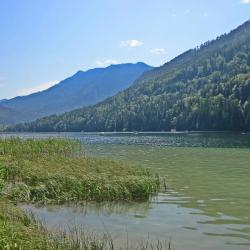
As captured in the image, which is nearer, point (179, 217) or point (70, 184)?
point (179, 217)

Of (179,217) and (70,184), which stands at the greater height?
(70,184)

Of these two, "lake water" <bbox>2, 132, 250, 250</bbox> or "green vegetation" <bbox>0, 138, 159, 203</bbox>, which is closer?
"lake water" <bbox>2, 132, 250, 250</bbox>

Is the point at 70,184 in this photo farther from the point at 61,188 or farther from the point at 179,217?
the point at 179,217

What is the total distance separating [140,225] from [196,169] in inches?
1157

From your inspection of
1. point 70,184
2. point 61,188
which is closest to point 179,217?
point 70,184

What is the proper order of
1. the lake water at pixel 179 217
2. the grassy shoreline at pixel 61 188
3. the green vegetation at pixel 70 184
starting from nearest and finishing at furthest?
the grassy shoreline at pixel 61 188
the lake water at pixel 179 217
the green vegetation at pixel 70 184

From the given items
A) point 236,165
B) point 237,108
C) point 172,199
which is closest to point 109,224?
point 172,199

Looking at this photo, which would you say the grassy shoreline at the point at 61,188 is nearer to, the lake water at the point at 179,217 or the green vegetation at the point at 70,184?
the green vegetation at the point at 70,184

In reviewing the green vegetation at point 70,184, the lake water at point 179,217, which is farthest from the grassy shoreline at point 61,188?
the lake water at point 179,217

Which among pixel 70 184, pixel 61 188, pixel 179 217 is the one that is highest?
pixel 70 184

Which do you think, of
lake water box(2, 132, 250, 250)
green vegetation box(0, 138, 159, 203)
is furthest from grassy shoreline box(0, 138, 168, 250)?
lake water box(2, 132, 250, 250)

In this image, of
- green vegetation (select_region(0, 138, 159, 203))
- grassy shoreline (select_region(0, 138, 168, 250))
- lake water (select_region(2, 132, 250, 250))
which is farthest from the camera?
green vegetation (select_region(0, 138, 159, 203))

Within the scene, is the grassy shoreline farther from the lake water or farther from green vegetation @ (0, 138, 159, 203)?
the lake water

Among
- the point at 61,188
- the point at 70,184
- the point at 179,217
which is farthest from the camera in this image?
the point at 70,184
